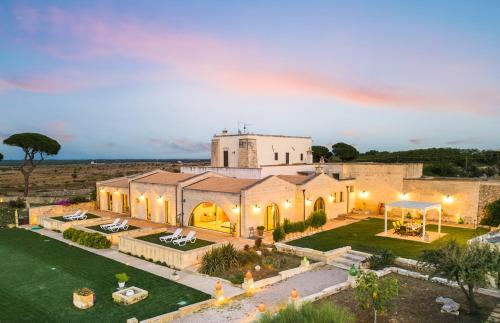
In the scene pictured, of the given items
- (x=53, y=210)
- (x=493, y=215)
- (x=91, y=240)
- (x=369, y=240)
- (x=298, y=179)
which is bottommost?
(x=369, y=240)

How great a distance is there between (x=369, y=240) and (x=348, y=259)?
3.73 m

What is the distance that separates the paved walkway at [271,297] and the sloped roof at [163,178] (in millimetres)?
12190

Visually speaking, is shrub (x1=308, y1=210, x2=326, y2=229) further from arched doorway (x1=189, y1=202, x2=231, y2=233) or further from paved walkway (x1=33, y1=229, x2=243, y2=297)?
paved walkway (x1=33, y1=229, x2=243, y2=297)

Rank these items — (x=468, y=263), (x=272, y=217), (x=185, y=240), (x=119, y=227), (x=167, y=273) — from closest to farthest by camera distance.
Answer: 1. (x=468, y=263)
2. (x=167, y=273)
3. (x=185, y=240)
4. (x=119, y=227)
5. (x=272, y=217)

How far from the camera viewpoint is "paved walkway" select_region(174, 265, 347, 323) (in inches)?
405

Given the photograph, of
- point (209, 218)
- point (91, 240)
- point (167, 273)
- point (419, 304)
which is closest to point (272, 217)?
point (209, 218)

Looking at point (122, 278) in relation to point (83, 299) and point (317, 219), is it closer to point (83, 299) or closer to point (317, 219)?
point (83, 299)

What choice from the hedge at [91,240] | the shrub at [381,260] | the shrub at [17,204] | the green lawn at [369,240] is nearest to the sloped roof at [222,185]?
the green lawn at [369,240]

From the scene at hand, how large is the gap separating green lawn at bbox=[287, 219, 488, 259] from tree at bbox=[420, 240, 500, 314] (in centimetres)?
609

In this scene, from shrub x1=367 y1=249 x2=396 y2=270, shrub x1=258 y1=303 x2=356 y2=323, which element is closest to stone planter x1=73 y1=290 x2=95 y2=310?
shrub x1=258 y1=303 x2=356 y2=323

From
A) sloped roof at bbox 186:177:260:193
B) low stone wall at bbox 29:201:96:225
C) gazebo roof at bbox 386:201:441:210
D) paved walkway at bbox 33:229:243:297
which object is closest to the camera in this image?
paved walkway at bbox 33:229:243:297

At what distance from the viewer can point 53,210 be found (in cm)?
2562

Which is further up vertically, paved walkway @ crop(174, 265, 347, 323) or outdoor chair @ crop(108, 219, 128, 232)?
outdoor chair @ crop(108, 219, 128, 232)

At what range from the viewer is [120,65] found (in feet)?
95.8
